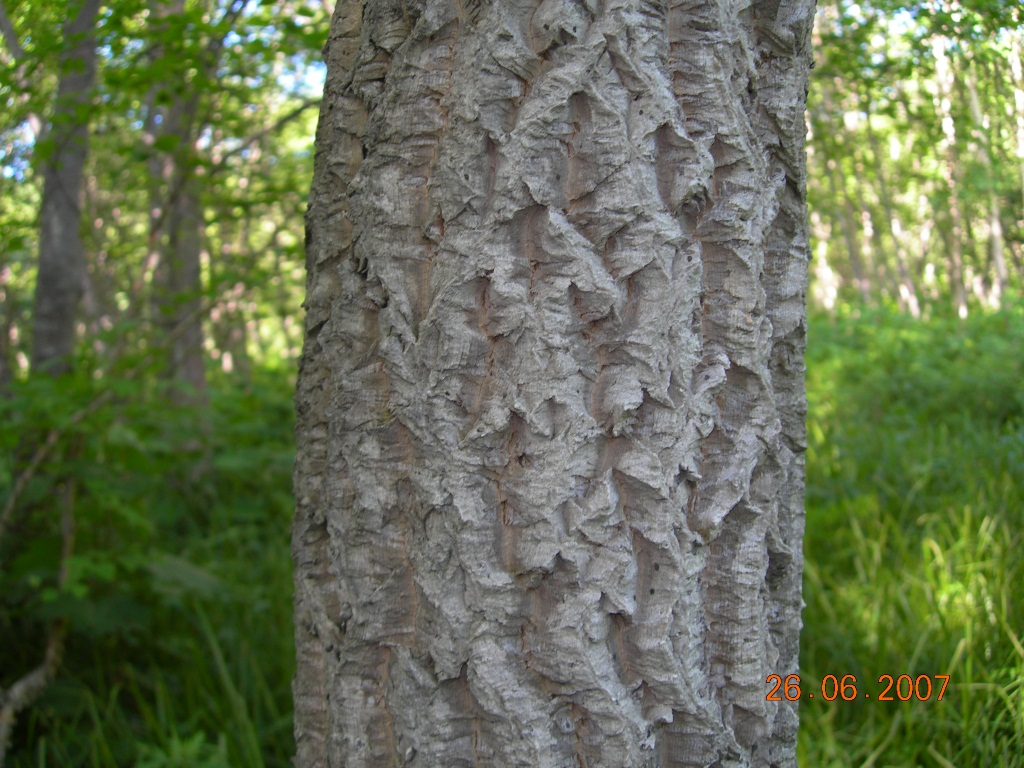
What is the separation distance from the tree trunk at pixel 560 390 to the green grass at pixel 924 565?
100cm

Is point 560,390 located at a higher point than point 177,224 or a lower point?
lower

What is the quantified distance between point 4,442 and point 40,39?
57.0 inches

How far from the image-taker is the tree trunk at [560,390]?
1.07 metres

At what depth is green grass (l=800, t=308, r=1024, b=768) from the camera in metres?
1.90

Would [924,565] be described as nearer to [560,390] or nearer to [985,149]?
[985,149]

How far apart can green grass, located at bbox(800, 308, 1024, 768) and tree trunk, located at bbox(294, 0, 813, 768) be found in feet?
3.27

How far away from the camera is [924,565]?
8.52ft

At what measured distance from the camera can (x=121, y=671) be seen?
2771 mm

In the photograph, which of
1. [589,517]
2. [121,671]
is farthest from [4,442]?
[589,517]

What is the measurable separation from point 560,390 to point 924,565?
7.10ft
